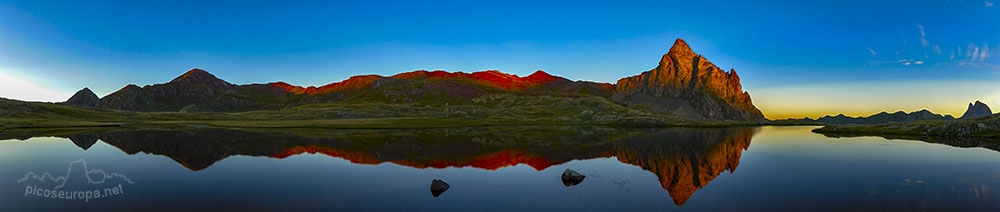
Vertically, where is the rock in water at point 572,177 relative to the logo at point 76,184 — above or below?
above

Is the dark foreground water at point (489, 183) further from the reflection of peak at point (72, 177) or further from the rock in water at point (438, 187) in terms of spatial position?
the rock in water at point (438, 187)

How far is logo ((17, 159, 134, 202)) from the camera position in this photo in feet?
89.6

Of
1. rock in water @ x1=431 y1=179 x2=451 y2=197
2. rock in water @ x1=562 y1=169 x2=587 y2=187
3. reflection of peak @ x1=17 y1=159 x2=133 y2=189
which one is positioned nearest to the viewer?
rock in water @ x1=431 y1=179 x2=451 y2=197

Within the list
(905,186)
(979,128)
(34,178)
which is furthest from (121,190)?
(979,128)

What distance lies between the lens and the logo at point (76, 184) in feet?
89.6

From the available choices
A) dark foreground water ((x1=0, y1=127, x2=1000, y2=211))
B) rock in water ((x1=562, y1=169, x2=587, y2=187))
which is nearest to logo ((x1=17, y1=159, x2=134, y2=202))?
dark foreground water ((x1=0, y1=127, x2=1000, y2=211))

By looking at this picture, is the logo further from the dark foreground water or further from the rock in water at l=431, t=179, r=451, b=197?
the rock in water at l=431, t=179, r=451, b=197

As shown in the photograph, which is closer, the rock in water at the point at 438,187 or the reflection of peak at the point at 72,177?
the rock in water at the point at 438,187

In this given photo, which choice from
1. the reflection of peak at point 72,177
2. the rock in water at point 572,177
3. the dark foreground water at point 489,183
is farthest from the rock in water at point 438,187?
the reflection of peak at point 72,177

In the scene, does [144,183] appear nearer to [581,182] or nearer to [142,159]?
[142,159]

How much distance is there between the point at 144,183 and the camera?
31.9m

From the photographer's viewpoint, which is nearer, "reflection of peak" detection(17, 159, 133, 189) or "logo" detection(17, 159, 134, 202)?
"logo" detection(17, 159, 134, 202)

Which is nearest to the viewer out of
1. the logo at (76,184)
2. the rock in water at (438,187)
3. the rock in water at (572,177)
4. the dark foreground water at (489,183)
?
the dark foreground water at (489,183)

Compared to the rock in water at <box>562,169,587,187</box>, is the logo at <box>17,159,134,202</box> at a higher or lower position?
lower
